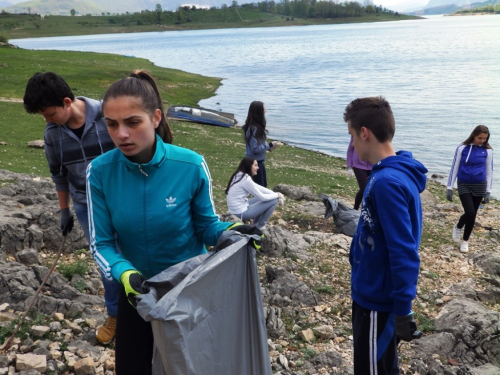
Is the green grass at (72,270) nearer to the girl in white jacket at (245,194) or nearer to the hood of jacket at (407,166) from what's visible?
the girl in white jacket at (245,194)

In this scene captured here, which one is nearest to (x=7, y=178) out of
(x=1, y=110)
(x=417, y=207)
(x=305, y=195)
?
(x=305, y=195)

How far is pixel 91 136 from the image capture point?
5.17m

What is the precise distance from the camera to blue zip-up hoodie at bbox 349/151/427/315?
3643mm

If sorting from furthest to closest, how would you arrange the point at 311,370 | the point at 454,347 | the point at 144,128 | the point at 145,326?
the point at 454,347 → the point at 311,370 → the point at 145,326 → the point at 144,128

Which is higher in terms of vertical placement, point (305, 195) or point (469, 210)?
point (469, 210)

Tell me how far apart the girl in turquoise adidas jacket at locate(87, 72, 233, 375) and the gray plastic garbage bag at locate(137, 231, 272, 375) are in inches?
8.2

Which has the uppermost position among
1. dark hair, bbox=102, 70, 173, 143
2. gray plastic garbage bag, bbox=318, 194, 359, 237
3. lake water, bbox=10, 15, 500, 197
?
dark hair, bbox=102, 70, 173, 143

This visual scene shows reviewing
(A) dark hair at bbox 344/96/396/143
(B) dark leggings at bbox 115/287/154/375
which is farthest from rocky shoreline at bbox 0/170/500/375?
(A) dark hair at bbox 344/96/396/143

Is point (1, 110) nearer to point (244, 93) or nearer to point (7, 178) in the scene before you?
point (7, 178)

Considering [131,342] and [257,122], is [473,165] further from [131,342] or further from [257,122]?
[131,342]

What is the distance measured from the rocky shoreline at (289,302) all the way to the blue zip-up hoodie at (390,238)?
210 cm

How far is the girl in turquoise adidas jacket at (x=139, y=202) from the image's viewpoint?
11.2 feet

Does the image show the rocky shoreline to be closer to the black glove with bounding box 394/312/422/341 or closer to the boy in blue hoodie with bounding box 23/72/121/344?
the boy in blue hoodie with bounding box 23/72/121/344

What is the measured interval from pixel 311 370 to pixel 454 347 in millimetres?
2030
